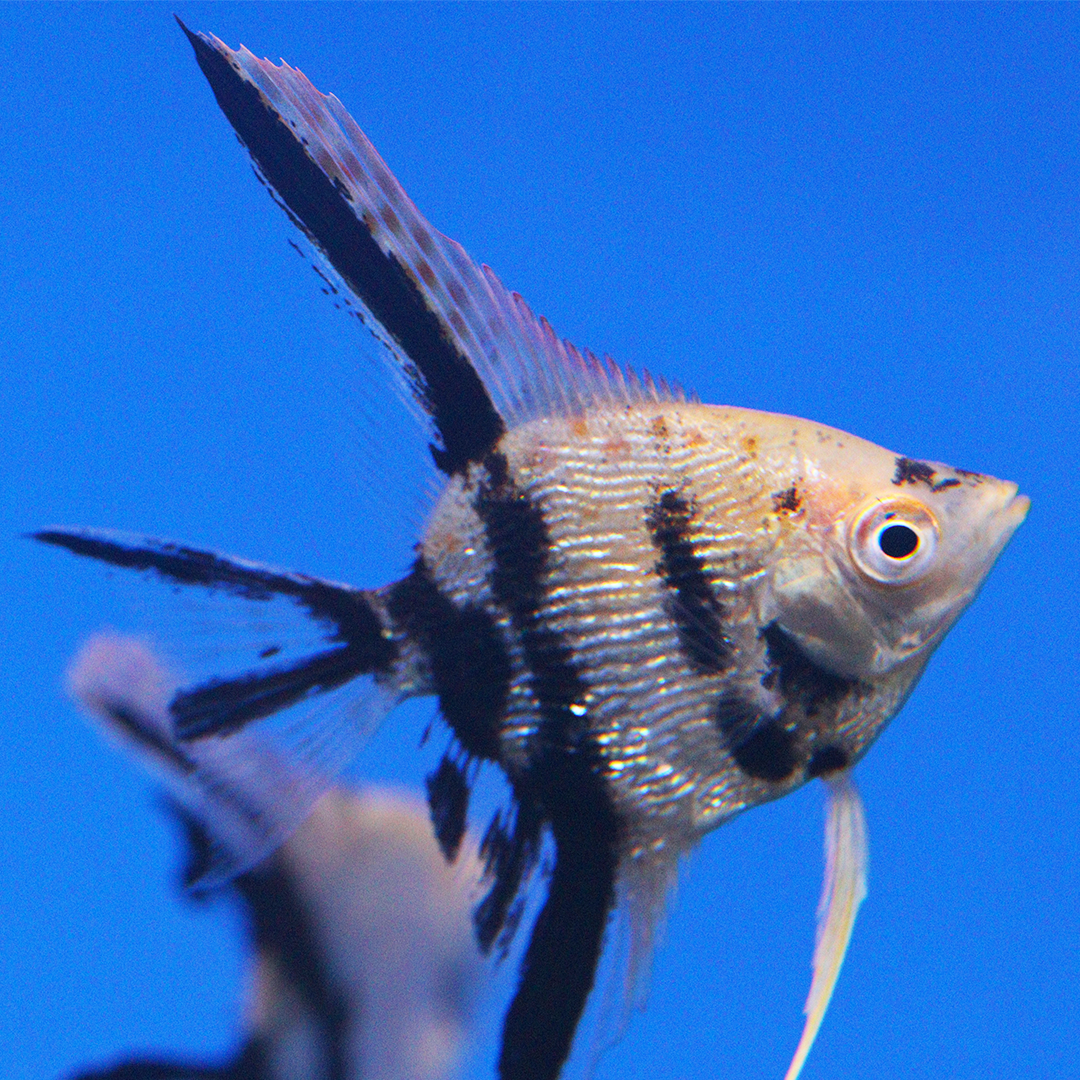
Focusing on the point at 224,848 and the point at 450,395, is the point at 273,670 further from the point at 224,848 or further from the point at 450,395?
the point at 450,395

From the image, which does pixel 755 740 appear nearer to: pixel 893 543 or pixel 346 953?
pixel 893 543

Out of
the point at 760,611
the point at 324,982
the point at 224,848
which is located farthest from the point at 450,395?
the point at 324,982

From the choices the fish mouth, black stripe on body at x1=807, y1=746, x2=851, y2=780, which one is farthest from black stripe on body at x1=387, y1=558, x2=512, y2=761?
the fish mouth

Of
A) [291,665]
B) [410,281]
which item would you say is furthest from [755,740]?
[410,281]

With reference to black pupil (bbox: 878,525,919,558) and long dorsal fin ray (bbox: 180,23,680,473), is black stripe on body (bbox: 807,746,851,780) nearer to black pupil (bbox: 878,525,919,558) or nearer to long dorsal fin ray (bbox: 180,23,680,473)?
black pupil (bbox: 878,525,919,558)

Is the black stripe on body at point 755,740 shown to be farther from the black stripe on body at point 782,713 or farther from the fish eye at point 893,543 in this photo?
the fish eye at point 893,543

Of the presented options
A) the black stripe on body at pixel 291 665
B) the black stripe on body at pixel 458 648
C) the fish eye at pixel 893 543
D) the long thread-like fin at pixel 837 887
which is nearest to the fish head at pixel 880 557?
the fish eye at pixel 893 543

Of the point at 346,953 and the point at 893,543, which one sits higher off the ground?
the point at 893,543

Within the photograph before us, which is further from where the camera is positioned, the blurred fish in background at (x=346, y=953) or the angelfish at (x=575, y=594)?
the blurred fish in background at (x=346, y=953)
